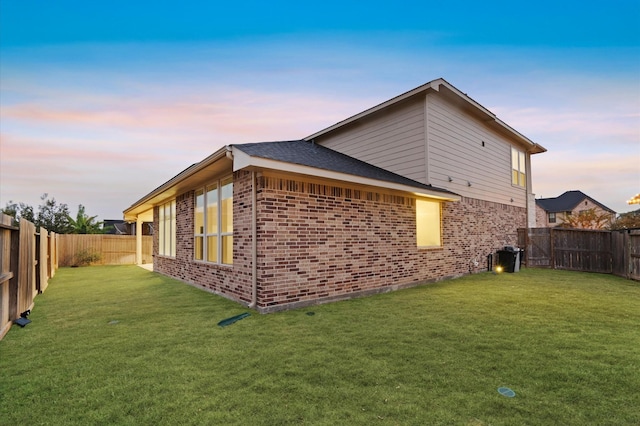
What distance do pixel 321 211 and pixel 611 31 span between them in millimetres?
12666

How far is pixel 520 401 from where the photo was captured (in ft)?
8.36

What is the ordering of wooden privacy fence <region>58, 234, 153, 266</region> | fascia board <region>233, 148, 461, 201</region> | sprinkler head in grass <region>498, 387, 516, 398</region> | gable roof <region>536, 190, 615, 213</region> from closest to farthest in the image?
sprinkler head in grass <region>498, 387, 516, 398</region>, fascia board <region>233, 148, 461, 201</region>, wooden privacy fence <region>58, 234, 153, 266</region>, gable roof <region>536, 190, 615, 213</region>

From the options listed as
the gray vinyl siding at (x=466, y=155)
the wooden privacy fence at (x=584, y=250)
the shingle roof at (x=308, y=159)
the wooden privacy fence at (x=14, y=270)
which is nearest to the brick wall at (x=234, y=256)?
the shingle roof at (x=308, y=159)

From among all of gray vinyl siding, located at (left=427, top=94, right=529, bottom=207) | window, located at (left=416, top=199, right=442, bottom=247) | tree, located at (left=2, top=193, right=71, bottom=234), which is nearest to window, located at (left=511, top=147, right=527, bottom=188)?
gray vinyl siding, located at (left=427, top=94, right=529, bottom=207)

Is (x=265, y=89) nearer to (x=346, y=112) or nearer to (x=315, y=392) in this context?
(x=346, y=112)

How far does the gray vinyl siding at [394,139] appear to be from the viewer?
9500mm

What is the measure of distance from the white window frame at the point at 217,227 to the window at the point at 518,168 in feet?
41.9

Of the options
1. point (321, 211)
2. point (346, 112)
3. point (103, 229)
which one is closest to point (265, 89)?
point (346, 112)

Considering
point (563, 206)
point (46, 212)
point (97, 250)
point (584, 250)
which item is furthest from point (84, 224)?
point (563, 206)

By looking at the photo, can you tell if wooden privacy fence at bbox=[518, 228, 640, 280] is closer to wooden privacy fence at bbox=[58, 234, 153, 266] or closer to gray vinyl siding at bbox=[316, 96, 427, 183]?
gray vinyl siding at bbox=[316, 96, 427, 183]

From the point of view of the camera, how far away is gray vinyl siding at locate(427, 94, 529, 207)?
962 centimetres

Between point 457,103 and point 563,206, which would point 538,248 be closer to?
point 457,103

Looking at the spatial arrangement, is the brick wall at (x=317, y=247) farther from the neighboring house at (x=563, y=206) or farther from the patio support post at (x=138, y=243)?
Answer: the neighboring house at (x=563, y=206)

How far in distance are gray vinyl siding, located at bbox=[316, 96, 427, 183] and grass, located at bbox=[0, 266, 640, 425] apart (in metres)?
5.05
